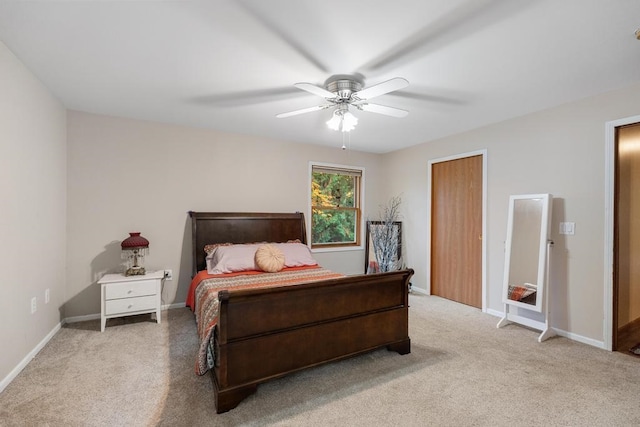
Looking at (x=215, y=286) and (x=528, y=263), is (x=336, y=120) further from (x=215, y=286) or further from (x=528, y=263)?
(x=528, y=263)

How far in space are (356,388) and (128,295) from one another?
98.9 inches

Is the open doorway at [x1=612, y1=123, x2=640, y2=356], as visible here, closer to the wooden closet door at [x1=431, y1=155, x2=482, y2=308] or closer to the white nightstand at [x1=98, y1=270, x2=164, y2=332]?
the wooden closet door at [x1=431, y1=155, x2=482, y2=308]

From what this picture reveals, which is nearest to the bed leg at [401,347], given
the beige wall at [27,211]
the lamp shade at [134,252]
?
the lamp shade at [134,252]

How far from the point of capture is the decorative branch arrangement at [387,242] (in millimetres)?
4828

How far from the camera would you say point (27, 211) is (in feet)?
7.82

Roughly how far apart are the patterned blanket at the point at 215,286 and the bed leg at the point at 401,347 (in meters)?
0.92

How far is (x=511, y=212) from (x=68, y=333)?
194 inches

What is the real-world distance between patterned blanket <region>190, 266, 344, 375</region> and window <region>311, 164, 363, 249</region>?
1.36 metres

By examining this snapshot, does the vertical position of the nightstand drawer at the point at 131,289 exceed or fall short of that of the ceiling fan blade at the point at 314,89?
it falls short

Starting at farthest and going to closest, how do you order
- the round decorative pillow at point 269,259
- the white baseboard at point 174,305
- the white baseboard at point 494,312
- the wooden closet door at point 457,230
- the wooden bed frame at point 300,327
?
the wooden closet door at point 457,230 → the white baseboard at point 174,305 → the white baseboard at point 494,312 → the round decorative pillow at point 269,259 → the wooden bed frame at point 300,327

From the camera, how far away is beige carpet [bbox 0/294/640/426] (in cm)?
177

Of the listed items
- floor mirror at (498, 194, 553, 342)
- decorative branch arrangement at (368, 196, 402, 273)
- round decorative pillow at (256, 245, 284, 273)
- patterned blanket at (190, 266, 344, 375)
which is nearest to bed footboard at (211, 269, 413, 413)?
patterned blanket at (190, 266, 344, 375)

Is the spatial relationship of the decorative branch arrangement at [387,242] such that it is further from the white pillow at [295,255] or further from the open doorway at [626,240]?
the open doorway at [626,240]

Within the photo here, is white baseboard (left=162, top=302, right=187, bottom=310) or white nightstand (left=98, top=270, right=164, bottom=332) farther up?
white nightstand (left=98, top=270, right=164, bottom=332)
